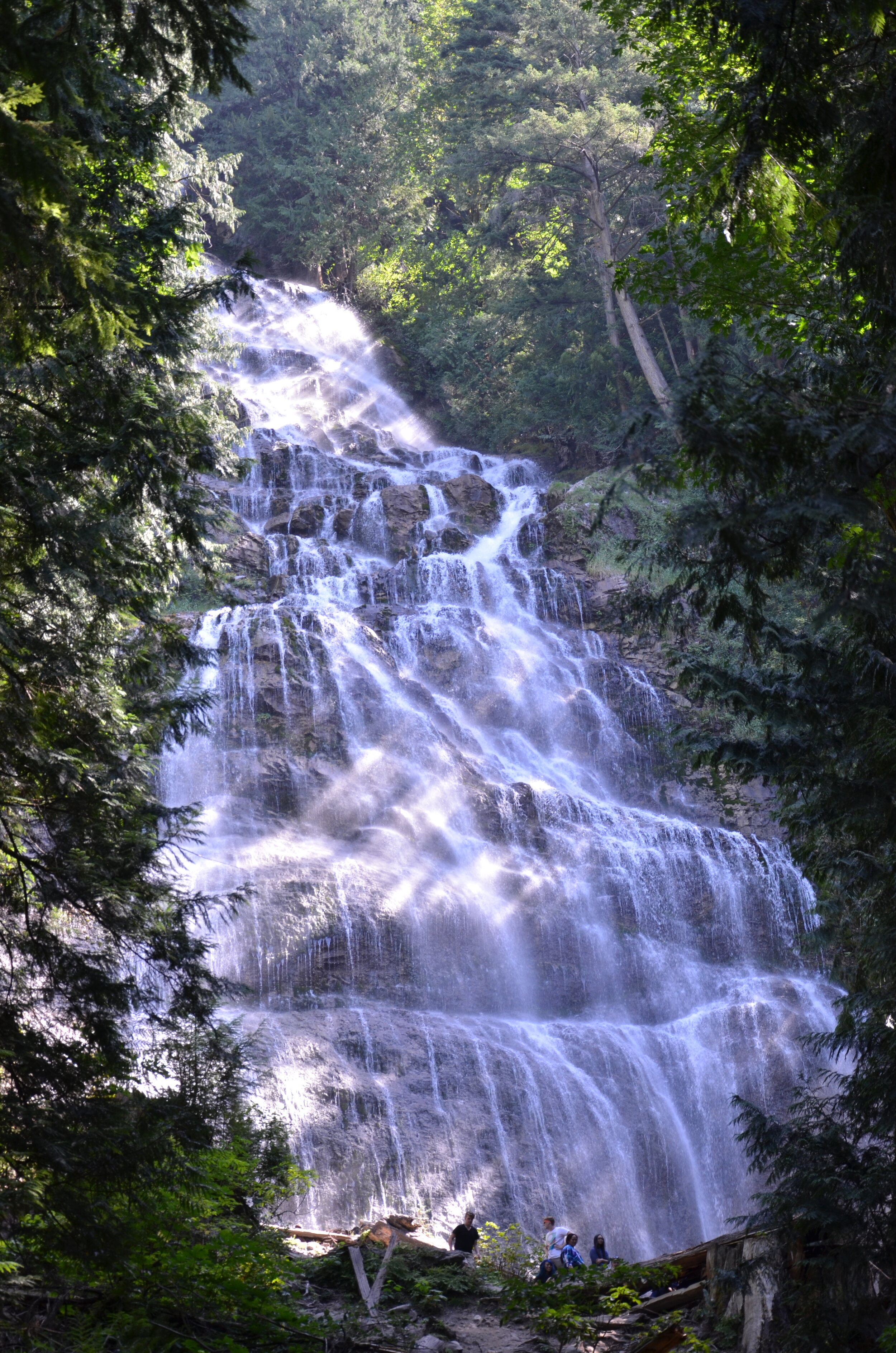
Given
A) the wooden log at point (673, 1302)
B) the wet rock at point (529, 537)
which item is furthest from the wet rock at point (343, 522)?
the wooden log at point (673, 1302)

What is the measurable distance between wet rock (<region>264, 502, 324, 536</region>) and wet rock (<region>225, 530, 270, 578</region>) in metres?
1.48

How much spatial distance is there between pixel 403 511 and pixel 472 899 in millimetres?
12773

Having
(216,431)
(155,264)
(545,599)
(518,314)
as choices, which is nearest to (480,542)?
(545,599)

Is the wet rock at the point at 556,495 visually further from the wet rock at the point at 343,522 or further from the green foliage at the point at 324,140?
the green foliage at the point at 324,140

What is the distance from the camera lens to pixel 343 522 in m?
28.0

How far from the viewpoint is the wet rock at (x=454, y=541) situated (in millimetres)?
27594

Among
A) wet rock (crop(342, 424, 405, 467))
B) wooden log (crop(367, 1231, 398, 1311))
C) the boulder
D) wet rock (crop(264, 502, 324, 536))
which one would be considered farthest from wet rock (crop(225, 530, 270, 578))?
wooden log (crop(367, 1231, 398, 1311))

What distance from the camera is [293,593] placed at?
24.6 m

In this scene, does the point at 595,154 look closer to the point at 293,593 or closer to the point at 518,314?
the point at 518,314

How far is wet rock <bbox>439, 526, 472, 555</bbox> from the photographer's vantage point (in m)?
27.6

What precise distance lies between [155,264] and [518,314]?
2748 cm

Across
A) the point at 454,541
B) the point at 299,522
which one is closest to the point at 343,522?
the point at 299,522

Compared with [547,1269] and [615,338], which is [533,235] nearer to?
[615,338]

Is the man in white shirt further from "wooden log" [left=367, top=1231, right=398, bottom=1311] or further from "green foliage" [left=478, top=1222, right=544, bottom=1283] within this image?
"wooden log" [left=367, top=1231, right=398, bottom=1311]
